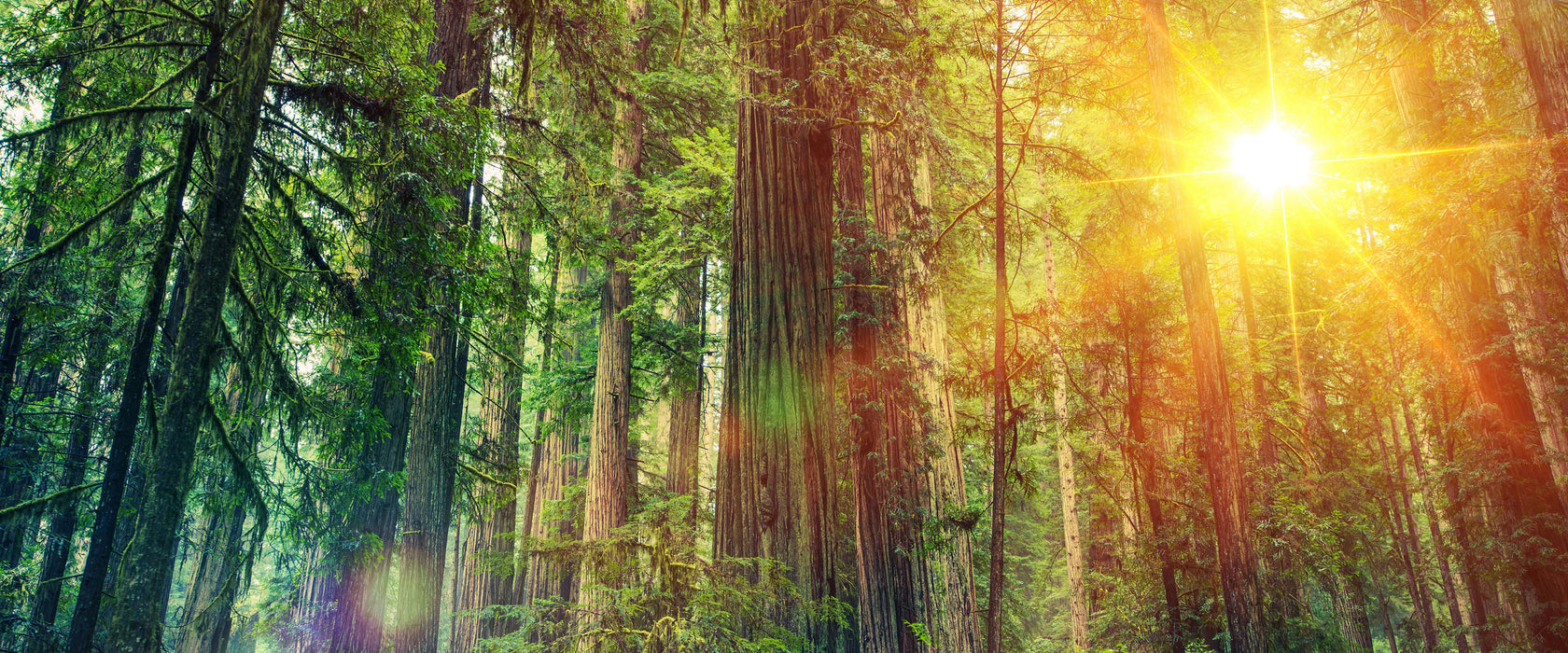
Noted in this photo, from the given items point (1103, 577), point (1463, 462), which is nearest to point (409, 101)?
point (1103, 577)

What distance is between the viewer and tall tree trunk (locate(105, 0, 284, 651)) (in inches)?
149

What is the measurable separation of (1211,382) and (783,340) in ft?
17.7

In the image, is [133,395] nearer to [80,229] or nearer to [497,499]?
[80,229]

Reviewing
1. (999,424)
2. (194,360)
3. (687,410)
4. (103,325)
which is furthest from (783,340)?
(687,410)

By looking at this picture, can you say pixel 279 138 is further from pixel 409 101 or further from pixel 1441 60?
pixel 1441 60

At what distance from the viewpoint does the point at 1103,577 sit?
951 centimetres

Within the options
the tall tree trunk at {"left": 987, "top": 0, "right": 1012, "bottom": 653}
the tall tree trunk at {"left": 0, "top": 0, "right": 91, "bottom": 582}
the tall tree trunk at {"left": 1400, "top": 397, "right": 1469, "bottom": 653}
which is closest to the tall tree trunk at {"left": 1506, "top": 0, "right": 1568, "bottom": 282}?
the tall tree trunk at {"left": 1400, "top": 397, "right": 1469, "bottom": 653}

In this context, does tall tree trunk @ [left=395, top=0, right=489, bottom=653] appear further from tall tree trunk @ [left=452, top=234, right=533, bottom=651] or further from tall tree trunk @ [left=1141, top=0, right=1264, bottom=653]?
tall tree trunk @ [left=1141, top=0, right=1264, bottom=653]

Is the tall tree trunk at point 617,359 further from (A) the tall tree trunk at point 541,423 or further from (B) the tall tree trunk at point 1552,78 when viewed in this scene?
(B) the tall tree trunk at point 1552,78

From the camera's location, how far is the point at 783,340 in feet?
16.4

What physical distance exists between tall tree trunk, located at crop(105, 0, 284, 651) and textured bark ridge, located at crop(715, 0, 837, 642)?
10.6ft

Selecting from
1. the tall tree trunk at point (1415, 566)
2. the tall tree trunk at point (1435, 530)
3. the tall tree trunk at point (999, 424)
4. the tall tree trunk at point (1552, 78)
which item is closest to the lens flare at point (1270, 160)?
the tall tree trunk at point (1435, 530)

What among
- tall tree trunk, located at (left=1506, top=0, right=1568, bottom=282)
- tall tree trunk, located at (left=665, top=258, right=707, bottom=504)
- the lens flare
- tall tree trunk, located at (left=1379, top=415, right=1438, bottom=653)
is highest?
the lens flare

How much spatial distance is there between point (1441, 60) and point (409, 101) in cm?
Result: 1340
